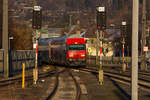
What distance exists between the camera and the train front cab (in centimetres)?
3412

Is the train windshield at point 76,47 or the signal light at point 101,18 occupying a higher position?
the signal light at point 101,18

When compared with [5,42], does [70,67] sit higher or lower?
lower

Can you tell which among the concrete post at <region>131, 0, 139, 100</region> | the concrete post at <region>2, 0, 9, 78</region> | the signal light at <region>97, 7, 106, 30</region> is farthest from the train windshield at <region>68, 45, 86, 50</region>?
the concrete post at <region>131, 0, 139, 100</region>

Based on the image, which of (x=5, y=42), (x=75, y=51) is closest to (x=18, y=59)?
(x=5, y=42)

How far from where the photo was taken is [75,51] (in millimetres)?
34531

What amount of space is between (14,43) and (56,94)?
5213 cm

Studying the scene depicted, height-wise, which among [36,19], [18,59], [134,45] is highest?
[36,19]

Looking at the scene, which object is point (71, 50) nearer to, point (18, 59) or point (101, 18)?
point (18, 59)

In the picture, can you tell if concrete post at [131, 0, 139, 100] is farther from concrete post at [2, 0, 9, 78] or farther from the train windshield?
the train windshield

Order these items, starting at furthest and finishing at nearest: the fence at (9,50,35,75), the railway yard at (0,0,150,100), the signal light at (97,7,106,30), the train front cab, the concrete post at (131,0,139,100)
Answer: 1. the train front cab
2. the fence at (9,50,35,75)
3. the signal light at (97,7,106,30)
4. the railway yard at (0,0,150,100)
5. the concrete post at (131,0,139,100)

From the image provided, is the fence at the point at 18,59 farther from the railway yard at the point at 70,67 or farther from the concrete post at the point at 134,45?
the concrete post at the point at 134,45

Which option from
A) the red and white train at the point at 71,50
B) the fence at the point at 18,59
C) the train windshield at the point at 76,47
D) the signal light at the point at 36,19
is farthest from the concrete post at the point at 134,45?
the train windshield at the point at 76,47

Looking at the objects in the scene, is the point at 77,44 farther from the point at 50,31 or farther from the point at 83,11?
the point at 83,11

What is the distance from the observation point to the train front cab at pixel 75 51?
3412cm
